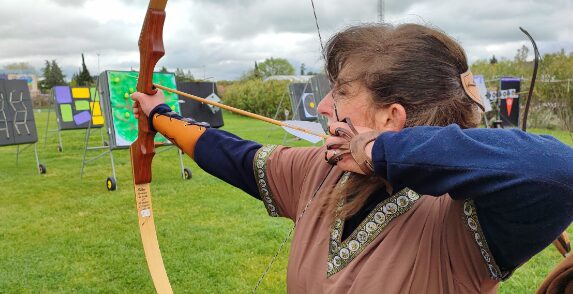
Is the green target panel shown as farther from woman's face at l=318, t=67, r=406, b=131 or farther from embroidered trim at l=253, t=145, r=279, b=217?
woman's face at l=318, t=67, r=406, b=131

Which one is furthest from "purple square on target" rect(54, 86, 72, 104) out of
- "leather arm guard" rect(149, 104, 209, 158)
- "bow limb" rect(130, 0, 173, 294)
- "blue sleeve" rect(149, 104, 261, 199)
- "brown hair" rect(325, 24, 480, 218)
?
"brown hair" rect(325, 24, 480, 218)

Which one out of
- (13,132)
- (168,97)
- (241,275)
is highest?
(168,97)

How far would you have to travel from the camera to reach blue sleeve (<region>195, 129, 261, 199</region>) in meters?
1.18

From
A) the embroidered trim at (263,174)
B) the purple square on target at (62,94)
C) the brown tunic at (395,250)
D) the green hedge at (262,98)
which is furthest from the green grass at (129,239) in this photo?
the green hedge at (262,98)

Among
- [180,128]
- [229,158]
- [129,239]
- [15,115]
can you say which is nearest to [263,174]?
[229,158]

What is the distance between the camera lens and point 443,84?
0.81 metres

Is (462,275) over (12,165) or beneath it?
over

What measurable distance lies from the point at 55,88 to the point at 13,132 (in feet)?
7.52

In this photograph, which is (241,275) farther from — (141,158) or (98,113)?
(98,113)

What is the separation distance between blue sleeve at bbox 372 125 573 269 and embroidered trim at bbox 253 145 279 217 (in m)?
0.48

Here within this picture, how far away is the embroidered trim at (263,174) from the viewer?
114cm

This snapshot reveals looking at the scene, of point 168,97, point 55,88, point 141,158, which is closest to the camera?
point 141,158

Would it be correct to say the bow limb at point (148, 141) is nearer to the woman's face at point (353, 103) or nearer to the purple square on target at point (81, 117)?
the woman's face at point (353, 103)

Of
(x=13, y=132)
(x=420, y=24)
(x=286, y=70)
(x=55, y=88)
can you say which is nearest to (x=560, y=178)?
(x=420, y=24)
